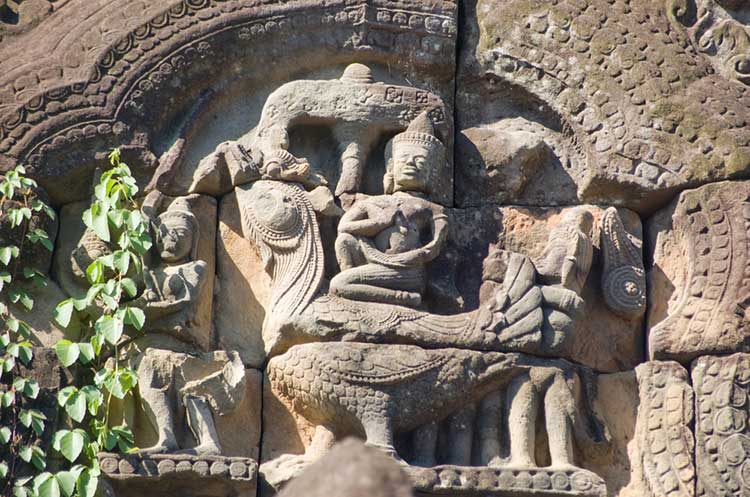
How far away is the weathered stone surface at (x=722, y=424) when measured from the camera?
9531mm

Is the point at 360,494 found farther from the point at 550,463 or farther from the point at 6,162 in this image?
the point at 6,162

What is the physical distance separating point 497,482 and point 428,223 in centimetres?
143

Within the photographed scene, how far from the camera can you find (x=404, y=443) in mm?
9656

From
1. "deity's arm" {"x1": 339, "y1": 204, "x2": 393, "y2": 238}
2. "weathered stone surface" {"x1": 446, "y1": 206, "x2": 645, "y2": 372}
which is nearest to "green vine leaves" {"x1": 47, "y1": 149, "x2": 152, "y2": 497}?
"deity's arm" {"x1": 339, "y1": 204, "x2": 393, "y2": 238}

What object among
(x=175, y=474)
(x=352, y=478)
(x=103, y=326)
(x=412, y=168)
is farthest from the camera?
(x=412, y=168)

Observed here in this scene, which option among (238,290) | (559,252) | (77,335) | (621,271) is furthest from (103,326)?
(621,271)

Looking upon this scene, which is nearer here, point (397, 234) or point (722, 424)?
point (722, 424)

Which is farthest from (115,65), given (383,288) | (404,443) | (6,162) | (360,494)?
(360,494)

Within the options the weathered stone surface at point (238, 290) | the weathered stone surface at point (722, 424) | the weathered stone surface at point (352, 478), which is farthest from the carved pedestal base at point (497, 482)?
the weathered stone surface at point (352, 478)

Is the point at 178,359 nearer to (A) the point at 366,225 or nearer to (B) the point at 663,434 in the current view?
(A) the point at 366,225

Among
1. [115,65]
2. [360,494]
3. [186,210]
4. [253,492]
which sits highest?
[115,65]

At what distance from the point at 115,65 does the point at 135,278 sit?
1150 millimetres

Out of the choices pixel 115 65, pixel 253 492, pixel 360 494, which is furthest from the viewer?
pixel 115 65

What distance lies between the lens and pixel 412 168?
10062mm
